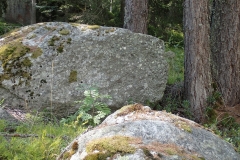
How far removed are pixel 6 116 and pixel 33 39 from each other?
1.92m

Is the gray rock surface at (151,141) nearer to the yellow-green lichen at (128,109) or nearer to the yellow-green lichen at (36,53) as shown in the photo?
the yellow-green lichen at (128,109)

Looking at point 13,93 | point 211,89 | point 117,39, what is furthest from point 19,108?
point 211,89

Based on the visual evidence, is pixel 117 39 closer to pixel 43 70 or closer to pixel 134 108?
pixel 43 70

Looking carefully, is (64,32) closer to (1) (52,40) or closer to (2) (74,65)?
(1) (52,40)

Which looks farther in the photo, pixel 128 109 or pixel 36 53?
pixel 36 53

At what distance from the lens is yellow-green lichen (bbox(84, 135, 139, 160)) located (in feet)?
7.02

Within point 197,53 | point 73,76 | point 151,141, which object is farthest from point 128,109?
point 197,53

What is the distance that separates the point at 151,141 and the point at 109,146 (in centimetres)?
32

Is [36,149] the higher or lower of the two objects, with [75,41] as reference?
lower

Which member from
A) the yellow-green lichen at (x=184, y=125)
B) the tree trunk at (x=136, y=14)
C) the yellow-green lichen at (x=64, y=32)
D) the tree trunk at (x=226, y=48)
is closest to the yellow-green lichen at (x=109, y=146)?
the yellow-green lichen at (x=184, y=125)

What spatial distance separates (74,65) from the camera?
6027mm

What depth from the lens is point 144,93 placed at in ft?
20.9

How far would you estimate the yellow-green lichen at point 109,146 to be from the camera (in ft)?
7.02

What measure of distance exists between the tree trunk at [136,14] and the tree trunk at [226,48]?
1761 mm
